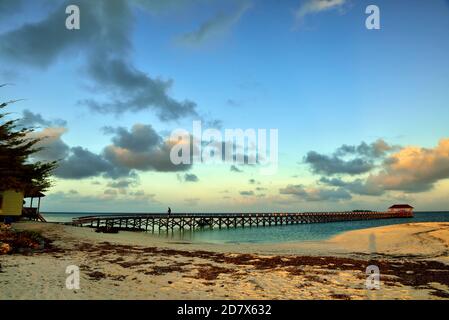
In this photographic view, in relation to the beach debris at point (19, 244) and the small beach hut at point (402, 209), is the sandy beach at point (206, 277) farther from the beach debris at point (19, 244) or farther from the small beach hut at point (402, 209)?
the small beach hut at point (402, 209)

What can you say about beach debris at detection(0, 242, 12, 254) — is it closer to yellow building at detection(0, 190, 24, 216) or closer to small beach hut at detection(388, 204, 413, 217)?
yellow building at detection(0, 190, 24, 216)

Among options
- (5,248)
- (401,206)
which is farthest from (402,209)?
(5,248)

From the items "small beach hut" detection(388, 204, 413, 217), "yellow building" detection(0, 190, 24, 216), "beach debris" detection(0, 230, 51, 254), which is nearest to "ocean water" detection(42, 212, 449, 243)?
"yellow building" detection(0, 190, 24, 216)

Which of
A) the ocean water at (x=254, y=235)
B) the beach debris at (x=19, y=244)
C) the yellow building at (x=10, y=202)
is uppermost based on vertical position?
the yellow building at (x=10, y=202)

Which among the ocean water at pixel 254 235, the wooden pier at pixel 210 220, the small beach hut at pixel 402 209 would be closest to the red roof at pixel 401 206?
the small beach hut at pixel 402 209

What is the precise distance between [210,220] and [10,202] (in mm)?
39454

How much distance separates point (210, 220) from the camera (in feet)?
206

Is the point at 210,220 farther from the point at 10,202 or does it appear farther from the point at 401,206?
the point at 401,206

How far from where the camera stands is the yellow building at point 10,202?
27.6 m

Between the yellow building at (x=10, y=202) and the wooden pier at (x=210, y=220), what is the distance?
1392 cm
